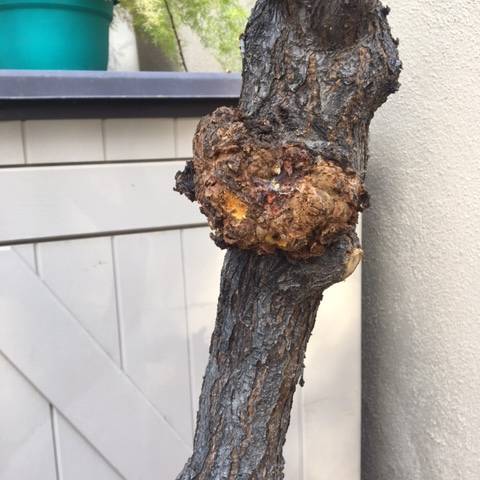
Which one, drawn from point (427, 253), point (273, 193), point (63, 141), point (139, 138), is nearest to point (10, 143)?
Result: point (63, 141)

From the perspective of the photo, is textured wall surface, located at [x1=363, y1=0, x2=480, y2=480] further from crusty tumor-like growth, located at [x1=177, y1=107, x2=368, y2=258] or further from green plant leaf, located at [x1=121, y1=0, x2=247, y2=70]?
crusty tumor-like growth, located at [x1=177, y1=107, x2=368, y2=258]

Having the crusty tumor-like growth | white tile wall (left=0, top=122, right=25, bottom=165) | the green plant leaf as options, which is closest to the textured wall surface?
the green plant leaf

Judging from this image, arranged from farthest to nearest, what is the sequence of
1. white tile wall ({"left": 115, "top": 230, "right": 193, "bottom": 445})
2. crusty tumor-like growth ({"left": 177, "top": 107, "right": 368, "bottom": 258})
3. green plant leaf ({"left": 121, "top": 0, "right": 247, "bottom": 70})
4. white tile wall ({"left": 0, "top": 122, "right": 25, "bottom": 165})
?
1. green plant leaf ({"left": 121, "top": 0, "right": 247, "bottom": 70})
2. white tile wall ({"left": 115, "top": 230, "right": 193, "bottom": 445})
3. white tile wall ({"left": 0, "top": 122, "right": 25, "bottom": 165})
4. crusty tumor-like growth ({"left": 177, "top": 107, "right": 368, "bottom": 258})

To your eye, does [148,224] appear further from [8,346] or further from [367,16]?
[367,16]

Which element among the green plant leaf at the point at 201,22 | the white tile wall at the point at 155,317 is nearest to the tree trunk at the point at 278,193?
the white tile wall at the point at 155,317

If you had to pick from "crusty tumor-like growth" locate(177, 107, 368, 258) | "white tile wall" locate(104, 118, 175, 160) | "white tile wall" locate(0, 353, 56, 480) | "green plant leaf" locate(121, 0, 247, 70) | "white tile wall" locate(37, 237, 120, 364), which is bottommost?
"white tile wall" locate(0, 353, 56, 480)

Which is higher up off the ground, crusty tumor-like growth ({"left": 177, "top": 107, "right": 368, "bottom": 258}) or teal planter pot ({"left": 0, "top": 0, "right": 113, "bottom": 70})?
teal planter pot ({"left": 0, "top": 0, "right": 113, "bottom": 70})
